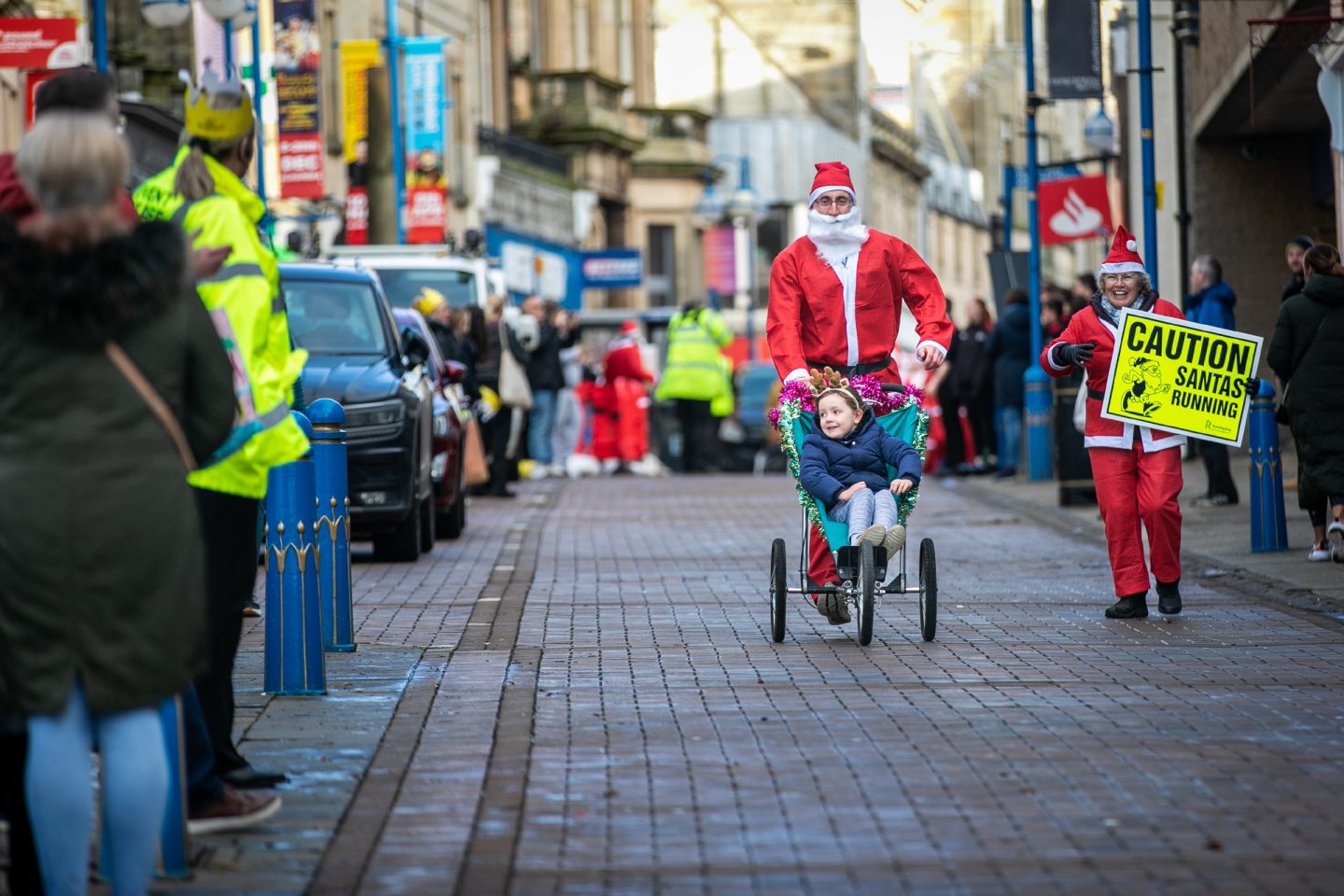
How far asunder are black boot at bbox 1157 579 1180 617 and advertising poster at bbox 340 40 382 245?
108ft

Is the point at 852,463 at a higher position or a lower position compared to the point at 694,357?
lower

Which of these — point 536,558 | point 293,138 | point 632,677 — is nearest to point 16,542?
point 632,677

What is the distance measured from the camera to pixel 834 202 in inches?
428

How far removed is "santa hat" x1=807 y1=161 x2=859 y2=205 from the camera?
10914mm

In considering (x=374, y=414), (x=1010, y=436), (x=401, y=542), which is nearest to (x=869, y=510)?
(x=374, y=414)

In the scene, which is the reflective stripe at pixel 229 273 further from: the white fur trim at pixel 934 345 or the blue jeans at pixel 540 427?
the blue jeans at pixel 540 427

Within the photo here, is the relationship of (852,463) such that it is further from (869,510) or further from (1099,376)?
(1099,376)

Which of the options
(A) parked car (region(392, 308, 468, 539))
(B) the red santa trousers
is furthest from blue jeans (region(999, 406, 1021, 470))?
(B) the red santa trousers

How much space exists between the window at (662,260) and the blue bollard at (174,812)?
194 ft

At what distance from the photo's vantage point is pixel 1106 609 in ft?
38.5

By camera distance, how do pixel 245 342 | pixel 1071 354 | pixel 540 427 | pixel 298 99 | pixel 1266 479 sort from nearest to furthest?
1. pixel 245 342
2. pixel 1071 354
3. pixel 1266 479
4. pixel 540 427
5. pixel 298 99

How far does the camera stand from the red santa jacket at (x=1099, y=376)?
11508 mm

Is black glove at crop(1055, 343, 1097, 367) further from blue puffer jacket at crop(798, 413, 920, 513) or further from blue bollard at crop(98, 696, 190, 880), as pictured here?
blue bollard at crop(98, 696, 190, 880)

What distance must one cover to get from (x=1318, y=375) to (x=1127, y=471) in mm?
2601
